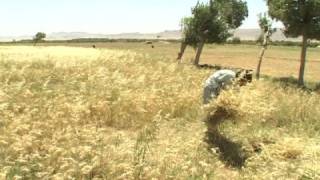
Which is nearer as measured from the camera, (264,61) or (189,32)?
(189,32)

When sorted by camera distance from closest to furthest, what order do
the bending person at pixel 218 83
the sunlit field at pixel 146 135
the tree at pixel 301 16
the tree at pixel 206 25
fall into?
the sunlit field at pixel 146 135 < the bending person at pixel 218 83 < the tree at pixel 301 16 < the tree at pixel 206 25

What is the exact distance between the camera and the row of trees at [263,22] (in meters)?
37.9

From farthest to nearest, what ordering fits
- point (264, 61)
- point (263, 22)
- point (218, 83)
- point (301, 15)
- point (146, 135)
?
1. point (264, 61)
2. point (263, 22)
3. point (301, 15)
4. point (218, 83)
5. point (146, 135)

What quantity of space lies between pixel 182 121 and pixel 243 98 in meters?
2.51

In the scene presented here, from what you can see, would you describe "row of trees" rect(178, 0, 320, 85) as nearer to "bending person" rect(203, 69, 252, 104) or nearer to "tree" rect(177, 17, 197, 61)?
"tree" rect(177, 17, 197, 61)

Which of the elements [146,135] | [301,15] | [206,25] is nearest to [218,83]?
[146,135]

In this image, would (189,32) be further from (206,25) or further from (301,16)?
(301,16)

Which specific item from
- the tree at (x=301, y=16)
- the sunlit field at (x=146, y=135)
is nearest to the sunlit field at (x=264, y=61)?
the tree at (x=301, y=16)

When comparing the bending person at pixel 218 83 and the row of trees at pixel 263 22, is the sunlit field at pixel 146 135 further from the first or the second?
the row of trees at pixel 263 22

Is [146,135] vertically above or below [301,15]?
below

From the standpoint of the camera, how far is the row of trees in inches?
1494

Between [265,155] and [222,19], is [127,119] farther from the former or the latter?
[222,19]

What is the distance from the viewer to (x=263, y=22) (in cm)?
4447

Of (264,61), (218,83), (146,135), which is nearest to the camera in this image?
(146,135)
